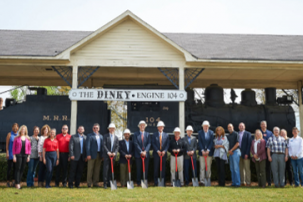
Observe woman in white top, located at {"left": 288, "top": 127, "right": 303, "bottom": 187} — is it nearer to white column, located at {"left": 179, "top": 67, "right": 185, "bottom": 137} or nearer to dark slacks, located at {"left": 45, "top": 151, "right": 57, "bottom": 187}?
white column, located at {"left": 179, "top": 67, "right": 185, "bottom": 137}

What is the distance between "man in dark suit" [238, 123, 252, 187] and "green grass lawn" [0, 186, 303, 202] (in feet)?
3.50

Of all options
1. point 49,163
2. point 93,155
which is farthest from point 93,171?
point 49,163

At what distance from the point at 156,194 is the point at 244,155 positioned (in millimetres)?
3583

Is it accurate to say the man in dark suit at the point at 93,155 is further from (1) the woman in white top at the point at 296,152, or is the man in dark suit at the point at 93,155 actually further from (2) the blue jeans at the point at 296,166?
(2) the blue jeans at the point at 296,166

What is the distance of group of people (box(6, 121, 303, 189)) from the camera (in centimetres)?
975

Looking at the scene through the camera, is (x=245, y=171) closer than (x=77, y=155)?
No

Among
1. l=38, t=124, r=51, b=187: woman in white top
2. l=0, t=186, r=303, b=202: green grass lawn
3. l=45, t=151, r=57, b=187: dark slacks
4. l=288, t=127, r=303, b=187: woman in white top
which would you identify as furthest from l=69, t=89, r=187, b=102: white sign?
l=288, t=127, r=303, b=187: woman in white top

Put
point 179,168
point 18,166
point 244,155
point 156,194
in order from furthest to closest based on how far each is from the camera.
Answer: point 244,155 < point 179,168 < point 18,166 < point 156,194

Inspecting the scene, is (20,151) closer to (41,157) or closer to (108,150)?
(41,157)

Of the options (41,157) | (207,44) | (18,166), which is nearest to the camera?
(18,166)

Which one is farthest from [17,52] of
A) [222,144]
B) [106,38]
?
[222,144]

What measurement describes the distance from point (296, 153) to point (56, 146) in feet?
25.6

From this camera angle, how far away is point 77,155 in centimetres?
979

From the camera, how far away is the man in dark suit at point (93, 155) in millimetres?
9898
